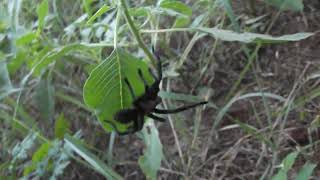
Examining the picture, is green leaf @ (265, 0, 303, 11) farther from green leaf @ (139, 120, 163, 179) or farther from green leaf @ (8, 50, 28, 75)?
green leaf @ (8, 50, 28, 75)

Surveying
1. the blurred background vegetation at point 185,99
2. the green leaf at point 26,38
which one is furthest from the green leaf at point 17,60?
the green leaf at point 26,38

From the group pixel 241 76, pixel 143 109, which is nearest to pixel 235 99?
pixel 241 76

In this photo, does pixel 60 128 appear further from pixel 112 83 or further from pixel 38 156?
pixel 112 83

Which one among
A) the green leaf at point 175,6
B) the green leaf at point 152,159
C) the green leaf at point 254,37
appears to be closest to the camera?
the green leaf at point 254,37

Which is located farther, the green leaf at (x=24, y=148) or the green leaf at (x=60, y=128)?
the green leaf at (x=60, y=128)

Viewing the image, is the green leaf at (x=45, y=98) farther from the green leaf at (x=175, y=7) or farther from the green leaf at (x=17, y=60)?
the green leaf at (x=175, y=7)

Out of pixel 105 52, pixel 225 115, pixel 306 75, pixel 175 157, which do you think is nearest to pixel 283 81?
pixel 306 75

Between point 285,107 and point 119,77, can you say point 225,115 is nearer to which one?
point 285,107

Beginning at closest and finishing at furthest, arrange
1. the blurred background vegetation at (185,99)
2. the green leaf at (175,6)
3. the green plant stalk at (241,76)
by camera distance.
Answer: the green leaf at (175,6), the blurred background vegetation at (185,99), the green plant stalk at (241,76)
